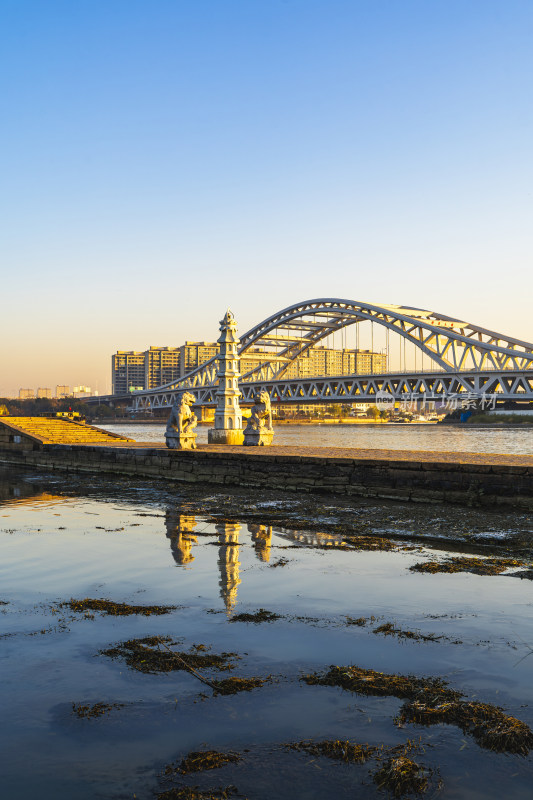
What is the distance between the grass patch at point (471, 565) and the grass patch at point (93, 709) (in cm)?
447

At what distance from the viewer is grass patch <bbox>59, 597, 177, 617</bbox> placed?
20.4 ft

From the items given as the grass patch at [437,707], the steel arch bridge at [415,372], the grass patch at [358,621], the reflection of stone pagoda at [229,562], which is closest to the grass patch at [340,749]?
the grass patch at [437,707]

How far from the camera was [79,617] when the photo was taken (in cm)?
607

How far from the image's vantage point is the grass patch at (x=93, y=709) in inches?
161

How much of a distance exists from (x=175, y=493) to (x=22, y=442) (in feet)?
49.9

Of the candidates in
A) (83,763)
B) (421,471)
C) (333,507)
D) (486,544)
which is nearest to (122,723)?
(83,763)

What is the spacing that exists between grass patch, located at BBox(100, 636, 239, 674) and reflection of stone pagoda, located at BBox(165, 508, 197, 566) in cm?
303

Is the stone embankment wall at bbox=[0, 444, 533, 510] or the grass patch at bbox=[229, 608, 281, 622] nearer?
the grass patch at bbox=[229, 608, 281, 622]

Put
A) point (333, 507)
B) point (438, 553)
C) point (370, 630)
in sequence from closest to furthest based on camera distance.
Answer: point (370, 630) < point (438, 553) < point (333, 507)

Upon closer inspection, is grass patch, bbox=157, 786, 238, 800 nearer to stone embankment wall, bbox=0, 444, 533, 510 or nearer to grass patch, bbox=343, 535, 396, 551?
grass patch, bbox=343, 535, 396, 551

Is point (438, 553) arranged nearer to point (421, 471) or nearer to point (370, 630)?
point (370, 630)

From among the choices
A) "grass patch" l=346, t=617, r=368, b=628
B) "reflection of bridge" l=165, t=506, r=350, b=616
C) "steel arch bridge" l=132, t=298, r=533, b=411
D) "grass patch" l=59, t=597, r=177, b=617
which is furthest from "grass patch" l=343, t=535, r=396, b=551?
"steel arch bridge" l=132, t=298, r=533, b=411

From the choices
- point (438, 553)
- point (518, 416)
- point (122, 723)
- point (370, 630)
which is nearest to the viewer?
point (122, 723)

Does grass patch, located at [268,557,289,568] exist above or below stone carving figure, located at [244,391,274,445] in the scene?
below
